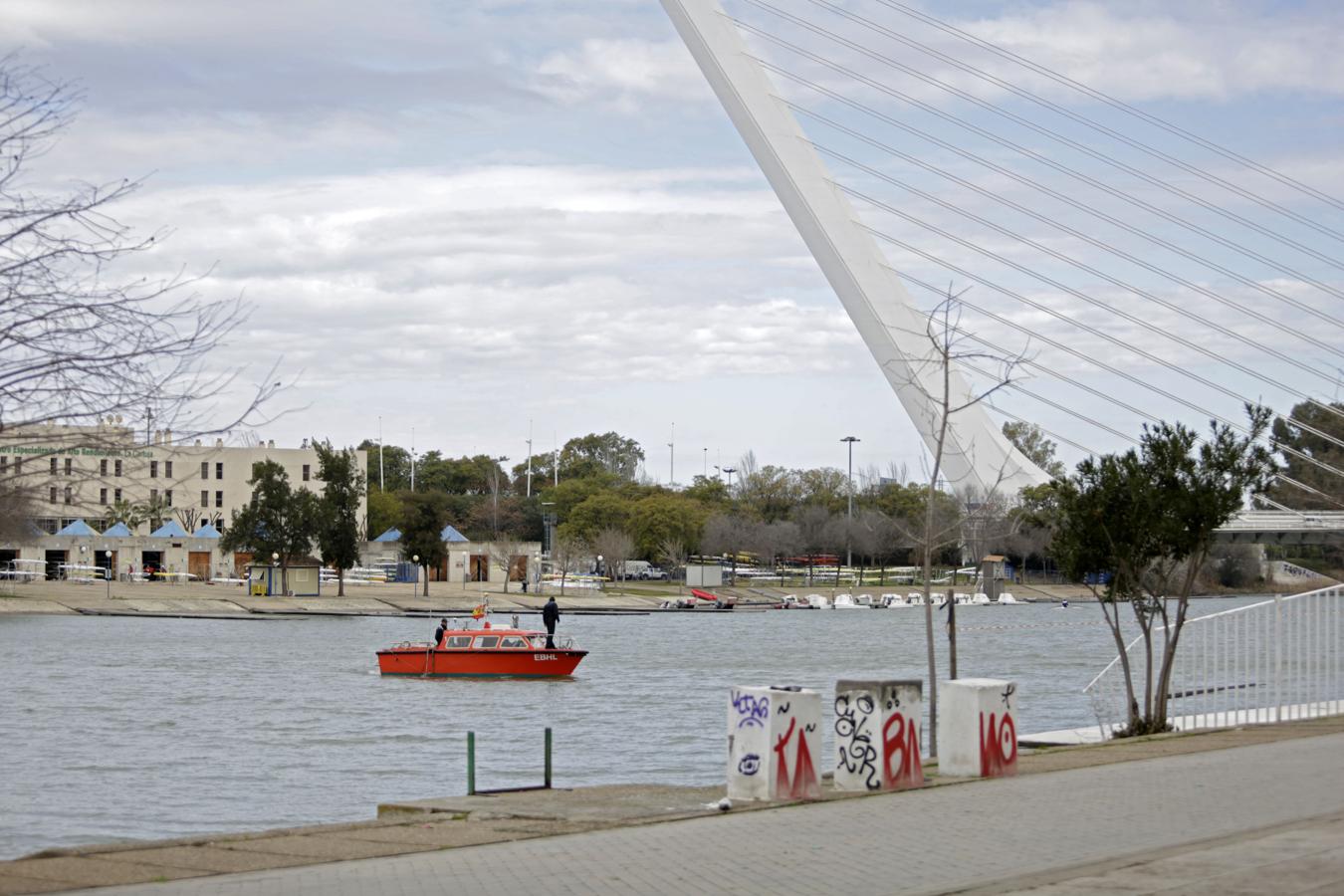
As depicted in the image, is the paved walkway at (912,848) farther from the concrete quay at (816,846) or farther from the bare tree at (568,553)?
the bare tree at (568,553)

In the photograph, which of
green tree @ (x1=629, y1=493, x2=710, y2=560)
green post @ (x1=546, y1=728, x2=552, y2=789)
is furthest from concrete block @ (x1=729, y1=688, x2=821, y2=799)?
green tree @ (x1=629, y1=493, x2=710, y2=560)

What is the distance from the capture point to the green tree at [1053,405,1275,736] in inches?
850

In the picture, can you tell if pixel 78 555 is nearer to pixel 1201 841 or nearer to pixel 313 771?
pixel 313 771

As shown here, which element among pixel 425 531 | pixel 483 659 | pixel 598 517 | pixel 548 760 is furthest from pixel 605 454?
pixel 548 760

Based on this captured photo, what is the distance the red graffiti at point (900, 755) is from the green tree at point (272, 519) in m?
81.2

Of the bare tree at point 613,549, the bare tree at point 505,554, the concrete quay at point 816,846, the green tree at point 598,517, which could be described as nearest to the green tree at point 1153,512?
the concrete quay at point 816,846

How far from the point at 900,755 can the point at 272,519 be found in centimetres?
8275

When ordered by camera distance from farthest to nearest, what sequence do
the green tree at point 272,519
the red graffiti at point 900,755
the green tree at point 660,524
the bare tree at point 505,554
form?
1. the green tree at point 660,524
2. the bare tree at point 505,554
3. the green tree at point 272,519
4. the red graffiti at point 900,755

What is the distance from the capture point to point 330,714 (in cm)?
3872

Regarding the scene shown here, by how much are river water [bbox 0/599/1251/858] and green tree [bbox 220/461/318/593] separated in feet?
49.2

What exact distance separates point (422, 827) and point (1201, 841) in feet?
19.4

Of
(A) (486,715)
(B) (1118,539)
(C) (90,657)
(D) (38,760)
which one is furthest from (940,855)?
(C) (90,657)

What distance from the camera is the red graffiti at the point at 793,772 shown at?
13.9 m

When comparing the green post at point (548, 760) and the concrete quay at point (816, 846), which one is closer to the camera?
the concrete quay at point (816, 846)
